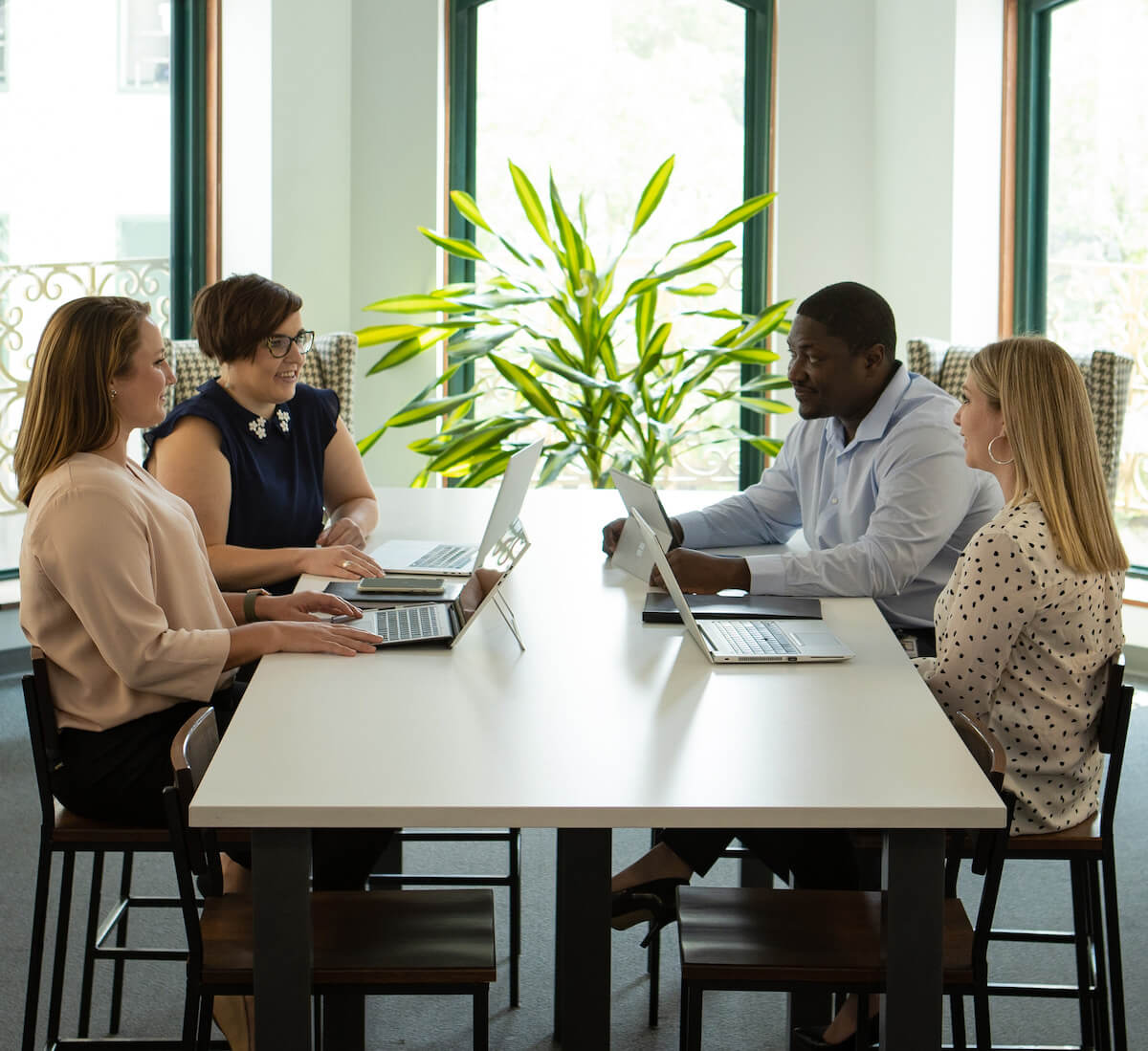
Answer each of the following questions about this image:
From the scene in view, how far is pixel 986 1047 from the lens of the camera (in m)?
1.88

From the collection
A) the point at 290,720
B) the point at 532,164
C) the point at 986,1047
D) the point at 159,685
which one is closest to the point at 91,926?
the point at 159,685

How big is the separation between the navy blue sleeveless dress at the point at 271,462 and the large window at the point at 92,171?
6.45 ft

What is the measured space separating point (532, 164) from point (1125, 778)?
11.5 ft

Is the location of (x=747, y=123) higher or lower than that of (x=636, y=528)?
higher

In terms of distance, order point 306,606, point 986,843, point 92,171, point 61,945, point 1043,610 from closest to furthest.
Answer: point 986,843 < point 1043,610 < point 61,945 < point 306,606 < point 92,171

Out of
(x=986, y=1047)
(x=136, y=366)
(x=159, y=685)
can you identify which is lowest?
(x=986, y=1047)

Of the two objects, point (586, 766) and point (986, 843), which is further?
point (986, 843)

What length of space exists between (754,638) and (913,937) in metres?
0.70

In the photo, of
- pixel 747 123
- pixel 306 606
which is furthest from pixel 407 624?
pixel 747 123

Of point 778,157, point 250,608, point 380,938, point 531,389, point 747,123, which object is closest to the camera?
point 380,938

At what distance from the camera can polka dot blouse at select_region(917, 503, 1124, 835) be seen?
1884 mm

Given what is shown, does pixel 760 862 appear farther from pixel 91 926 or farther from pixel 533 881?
pixel 91 926

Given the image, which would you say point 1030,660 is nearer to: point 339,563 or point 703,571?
point 703,571

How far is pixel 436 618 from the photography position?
2.19 metres
